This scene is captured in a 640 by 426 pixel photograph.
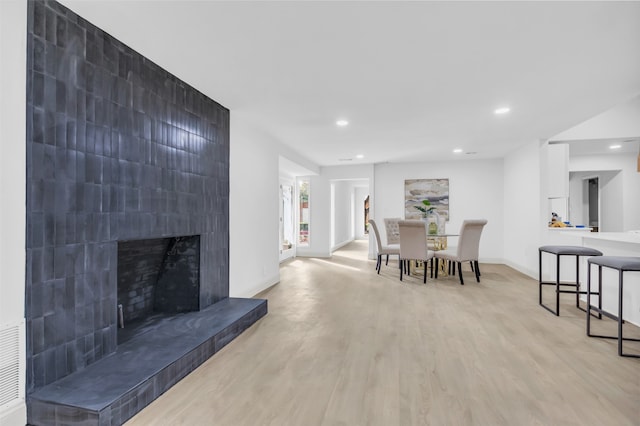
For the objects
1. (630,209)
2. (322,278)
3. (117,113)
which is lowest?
(322,278)

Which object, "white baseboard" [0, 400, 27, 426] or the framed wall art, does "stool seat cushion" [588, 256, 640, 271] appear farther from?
the framed wall art

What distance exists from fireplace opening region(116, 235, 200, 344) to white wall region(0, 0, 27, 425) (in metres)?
1.18

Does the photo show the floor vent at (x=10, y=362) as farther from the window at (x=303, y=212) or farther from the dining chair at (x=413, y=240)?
the window at (x=303, y=212)

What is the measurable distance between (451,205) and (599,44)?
17.6 feet

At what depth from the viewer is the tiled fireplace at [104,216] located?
172 cm

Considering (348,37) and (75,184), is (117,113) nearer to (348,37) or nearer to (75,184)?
(75,184)

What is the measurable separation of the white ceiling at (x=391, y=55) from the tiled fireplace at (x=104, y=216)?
0.96 feet

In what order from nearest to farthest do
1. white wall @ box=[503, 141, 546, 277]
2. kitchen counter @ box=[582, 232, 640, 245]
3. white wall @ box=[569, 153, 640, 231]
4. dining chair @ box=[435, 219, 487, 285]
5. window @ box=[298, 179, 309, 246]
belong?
kitchen counter @ box=[582, 232, 640, 245] → dining chair @ box=[435, 219, 487, 285] → white wall @ box=[503, 141, 546, 277] → white wall @ box=[569, 153, 640, 231] → window @ box=[298, 179, 309, 246]

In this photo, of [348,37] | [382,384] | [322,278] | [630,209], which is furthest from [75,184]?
[630,209]

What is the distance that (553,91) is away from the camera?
3.25 metres

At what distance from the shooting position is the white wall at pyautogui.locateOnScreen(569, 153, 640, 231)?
6.21m

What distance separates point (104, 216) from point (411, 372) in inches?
92.2

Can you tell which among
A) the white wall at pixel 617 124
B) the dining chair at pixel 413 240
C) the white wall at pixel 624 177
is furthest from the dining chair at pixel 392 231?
the white wall at pixel 624 177

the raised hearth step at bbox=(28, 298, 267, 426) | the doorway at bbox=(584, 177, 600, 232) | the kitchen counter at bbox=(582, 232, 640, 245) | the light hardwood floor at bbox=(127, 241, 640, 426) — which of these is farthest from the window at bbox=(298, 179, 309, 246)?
the doorway at bbox=(584, 177, 600, 232)
